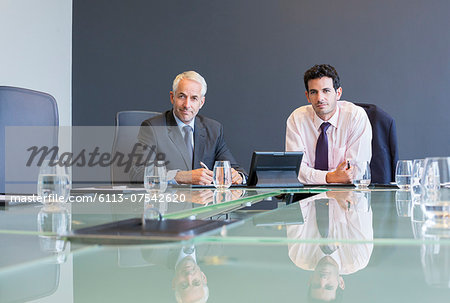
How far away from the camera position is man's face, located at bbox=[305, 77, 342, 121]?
12.5ft

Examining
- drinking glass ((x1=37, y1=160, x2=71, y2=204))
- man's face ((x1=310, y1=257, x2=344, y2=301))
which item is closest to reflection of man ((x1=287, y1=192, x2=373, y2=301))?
man's face ((x1=310, y1=257, x2=344, y2=301))

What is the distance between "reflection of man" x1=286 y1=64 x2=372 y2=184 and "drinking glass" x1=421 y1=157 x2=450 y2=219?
7.51 feet

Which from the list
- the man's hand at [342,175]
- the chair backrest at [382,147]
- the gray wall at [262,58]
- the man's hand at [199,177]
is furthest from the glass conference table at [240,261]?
the gray wall at [262,58]

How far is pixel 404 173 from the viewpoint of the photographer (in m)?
2.46

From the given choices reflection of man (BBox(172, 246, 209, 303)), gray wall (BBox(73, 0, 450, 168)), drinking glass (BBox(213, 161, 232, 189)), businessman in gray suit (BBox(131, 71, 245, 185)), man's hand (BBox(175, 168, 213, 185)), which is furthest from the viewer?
gray wall (BBox(73, 0, 450, 168))

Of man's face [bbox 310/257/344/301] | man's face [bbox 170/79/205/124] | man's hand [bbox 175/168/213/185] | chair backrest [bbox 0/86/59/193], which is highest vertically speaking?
man's face [bbox 170/79/205/124]

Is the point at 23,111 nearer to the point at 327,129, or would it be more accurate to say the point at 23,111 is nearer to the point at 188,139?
the point at 188,139

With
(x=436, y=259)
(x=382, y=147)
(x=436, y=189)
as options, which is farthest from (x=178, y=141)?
(x=436, y=189)

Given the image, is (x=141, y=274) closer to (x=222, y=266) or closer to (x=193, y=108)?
(x=222, y=266)

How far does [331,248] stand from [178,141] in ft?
7.23

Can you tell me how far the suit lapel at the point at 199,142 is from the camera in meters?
3.75

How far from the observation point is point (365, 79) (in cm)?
518

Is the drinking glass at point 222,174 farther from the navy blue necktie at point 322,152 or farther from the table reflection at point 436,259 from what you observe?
the navy blue necktie at point 322,152

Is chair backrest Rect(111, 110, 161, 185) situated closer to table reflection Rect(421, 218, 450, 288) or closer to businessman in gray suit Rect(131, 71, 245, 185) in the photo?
businessman in gray suit Rect(131, 71, 245, 185)
